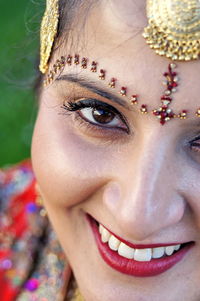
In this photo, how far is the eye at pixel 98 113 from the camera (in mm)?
1476

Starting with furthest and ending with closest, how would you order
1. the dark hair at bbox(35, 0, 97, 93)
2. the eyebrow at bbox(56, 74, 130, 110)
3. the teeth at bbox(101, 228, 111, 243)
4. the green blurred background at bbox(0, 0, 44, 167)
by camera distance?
the green blurred background at bbox(0, 0, 44, 167)
the teeth at bbox(101, 228, 111, 243)
the dark hair at bbox(35, 0, 97, 93)
the eyebrow at bbox(56, 74, 130, 110)

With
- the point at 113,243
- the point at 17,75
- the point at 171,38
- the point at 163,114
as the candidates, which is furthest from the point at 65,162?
the point at 17,75

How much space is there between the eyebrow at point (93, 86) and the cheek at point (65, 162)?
0.49 ft

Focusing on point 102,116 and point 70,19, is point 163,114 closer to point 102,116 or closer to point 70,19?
point 102,116

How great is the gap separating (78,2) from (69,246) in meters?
0.77

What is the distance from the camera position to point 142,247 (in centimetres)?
150

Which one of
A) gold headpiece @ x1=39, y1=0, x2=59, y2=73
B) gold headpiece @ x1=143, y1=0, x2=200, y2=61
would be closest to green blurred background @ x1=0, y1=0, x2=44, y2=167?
gold headpiece @ x1=39, y1=0, x2=59, y2=73

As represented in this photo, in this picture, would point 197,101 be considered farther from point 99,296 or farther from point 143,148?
point 99,296

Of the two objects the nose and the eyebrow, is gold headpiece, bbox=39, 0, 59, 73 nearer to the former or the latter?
the eyebrow

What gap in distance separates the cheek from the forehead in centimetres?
23

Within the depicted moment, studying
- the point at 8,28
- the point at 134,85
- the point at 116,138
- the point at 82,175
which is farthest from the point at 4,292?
the point at 8,28

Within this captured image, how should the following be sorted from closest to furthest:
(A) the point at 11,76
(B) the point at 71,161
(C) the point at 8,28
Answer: (B) the point at 71,161, (A) the point at 11,76, (C) the point at 8,28

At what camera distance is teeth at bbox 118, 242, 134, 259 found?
155 cm

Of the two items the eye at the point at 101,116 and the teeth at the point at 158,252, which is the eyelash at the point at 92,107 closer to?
the eye at the point at 101,116
